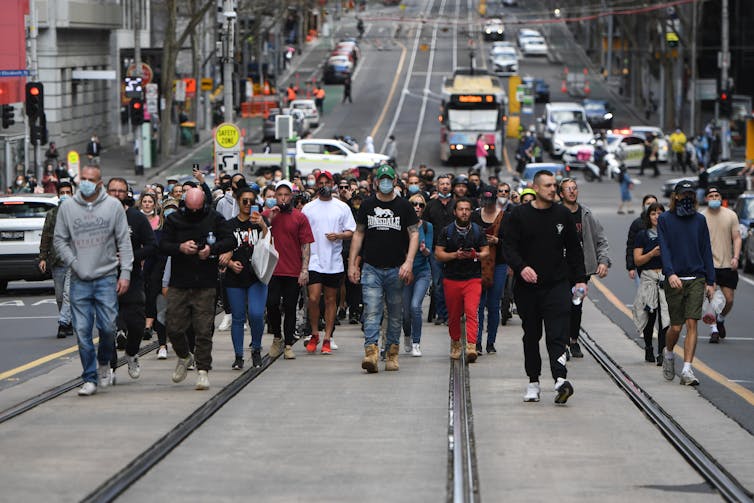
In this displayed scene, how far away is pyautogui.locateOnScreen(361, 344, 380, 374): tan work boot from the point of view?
48.1 feet

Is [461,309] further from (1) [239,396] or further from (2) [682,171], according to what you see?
(2) [682,171]

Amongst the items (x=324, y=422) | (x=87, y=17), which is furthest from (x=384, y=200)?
(x=87, y=17)

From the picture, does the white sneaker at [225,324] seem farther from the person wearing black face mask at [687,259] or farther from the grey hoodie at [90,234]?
the person wearing black face mask at [687,259]

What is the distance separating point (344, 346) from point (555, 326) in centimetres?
527

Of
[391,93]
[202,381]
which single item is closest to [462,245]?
[202,381]

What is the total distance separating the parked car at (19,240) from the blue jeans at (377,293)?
11.2m

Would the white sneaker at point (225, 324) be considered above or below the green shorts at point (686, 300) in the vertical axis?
below

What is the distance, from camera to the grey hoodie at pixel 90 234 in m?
12.8

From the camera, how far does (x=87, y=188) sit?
501 inches

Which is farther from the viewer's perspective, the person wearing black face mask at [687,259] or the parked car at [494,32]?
the parked car at [494,32]

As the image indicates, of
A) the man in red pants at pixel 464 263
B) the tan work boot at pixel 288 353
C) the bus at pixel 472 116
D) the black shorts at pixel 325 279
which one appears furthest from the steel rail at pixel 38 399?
the bus at pixel 472 116

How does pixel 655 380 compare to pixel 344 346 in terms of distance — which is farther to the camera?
pixel 344 346

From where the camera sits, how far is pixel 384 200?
14664 millimetres

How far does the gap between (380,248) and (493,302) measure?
8.02 ft
